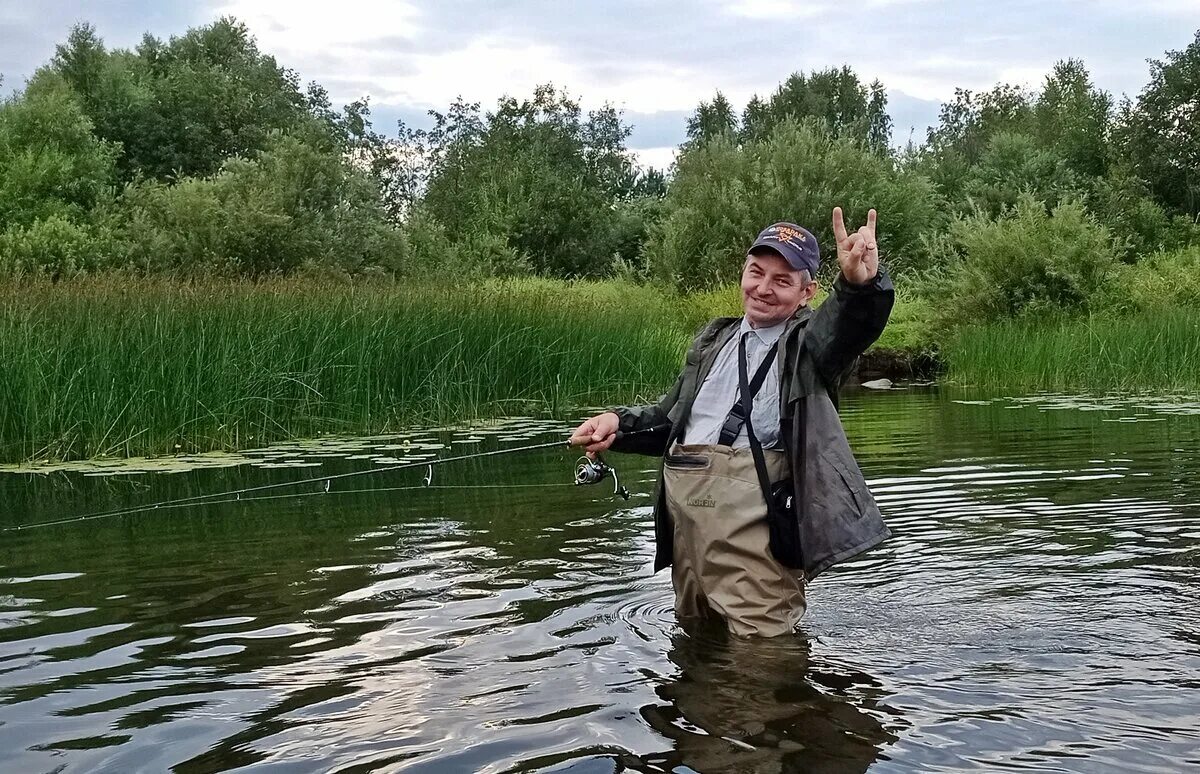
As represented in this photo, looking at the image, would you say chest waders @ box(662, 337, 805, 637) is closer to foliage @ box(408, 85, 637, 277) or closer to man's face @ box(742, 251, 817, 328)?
man's face @ box(742, 251, 817, 328)

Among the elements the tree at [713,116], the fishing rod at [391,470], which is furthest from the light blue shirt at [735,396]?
the tree at [713,116]

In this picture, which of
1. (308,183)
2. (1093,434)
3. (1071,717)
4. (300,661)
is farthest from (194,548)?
(308,183)

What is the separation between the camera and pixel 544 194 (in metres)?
46.1

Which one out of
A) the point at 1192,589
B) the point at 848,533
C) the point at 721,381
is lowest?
the point at 1192,589

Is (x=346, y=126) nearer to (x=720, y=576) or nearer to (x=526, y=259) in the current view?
(x=526, y=259)

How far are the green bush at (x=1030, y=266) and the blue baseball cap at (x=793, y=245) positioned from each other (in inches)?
896

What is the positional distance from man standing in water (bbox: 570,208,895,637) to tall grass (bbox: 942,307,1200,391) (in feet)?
49.9

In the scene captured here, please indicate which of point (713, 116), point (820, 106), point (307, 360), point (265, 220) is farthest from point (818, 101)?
point (307, 360)

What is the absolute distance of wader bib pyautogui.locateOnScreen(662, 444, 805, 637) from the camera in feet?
13.9

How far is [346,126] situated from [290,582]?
6850cm

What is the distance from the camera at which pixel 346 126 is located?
234 ft

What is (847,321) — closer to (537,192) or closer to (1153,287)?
(1153,287)

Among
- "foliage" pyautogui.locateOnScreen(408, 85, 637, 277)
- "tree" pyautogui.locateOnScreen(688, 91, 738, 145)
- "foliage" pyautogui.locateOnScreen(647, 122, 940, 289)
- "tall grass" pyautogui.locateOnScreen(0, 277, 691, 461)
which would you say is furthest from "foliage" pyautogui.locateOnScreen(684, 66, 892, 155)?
"tall grass" pyautogui.locateOnScreen(0, 277, 691, 461)

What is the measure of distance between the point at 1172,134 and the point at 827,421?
155ft
